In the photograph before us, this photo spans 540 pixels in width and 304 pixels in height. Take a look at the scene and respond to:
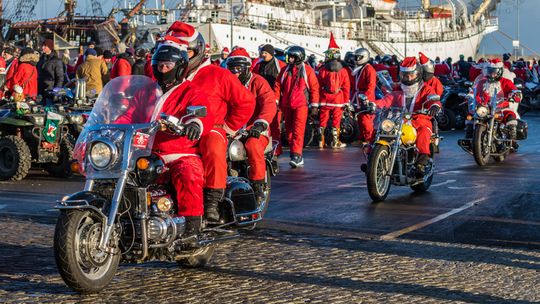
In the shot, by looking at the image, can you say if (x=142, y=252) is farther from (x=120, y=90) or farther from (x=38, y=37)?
(x=38, y=37)

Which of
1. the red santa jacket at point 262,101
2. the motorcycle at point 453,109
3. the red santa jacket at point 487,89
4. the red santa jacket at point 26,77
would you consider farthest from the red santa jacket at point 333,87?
the red santa jacket at point 262,101

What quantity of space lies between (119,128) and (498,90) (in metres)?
11.3

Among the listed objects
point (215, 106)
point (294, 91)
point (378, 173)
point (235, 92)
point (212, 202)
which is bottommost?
point (378, 173)

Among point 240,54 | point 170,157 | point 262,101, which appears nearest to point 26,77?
point 240,54

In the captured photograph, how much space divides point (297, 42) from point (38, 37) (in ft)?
50.8

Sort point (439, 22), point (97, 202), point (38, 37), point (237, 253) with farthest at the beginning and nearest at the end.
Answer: point (439, 22) → point (38, 37) → point (237, 253) → point (97, 202)

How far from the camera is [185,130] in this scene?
679 cm

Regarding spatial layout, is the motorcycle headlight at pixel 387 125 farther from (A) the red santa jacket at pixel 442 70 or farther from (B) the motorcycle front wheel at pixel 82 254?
(A) the red santa jacket at pixel 442 70

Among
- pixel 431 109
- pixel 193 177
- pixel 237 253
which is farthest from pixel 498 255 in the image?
pixel 431 109

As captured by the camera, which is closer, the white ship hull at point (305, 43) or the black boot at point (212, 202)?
the black boot at point (212, 202)

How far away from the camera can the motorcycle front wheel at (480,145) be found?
53.2 feet

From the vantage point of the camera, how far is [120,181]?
6.56 meters

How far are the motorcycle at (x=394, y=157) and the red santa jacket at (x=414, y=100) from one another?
0.11 meters

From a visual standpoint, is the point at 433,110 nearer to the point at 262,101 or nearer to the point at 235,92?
the point at 262,101
